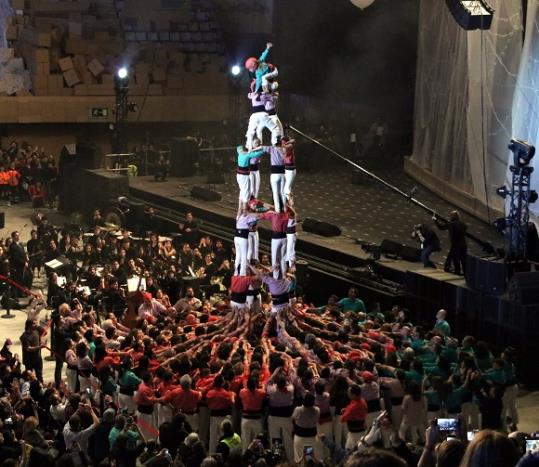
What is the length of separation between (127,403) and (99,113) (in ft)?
68.3

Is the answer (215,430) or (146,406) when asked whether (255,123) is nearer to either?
(146,406)

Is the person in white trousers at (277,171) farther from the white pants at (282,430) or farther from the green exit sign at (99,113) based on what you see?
the green exit sign at (99,113)

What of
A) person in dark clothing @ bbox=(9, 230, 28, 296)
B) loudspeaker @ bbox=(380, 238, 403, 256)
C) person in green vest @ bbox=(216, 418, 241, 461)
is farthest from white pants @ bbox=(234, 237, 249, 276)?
person in dark clothing @ bbox=(9, 230, 28, 296)

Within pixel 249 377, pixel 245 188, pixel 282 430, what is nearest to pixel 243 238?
pixel 245 188

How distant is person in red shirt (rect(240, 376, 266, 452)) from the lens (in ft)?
48.1

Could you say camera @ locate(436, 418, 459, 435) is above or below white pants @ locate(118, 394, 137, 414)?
above

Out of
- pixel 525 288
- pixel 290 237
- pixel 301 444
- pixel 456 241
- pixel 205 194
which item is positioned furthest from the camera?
pixel 205 194

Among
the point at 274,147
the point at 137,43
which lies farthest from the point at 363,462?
the point at 137,43

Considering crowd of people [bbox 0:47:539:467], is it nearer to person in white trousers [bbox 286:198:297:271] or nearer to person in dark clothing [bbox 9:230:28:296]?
person in white trousers [bbox 286:198:297:271]

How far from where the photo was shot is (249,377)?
14703 millimetres

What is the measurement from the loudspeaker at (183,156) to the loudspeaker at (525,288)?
46.4ft

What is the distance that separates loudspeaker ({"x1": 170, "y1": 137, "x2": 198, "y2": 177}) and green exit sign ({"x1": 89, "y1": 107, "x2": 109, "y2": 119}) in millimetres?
4555

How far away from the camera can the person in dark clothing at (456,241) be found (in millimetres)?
20859

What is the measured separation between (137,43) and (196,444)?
85.4 feet
